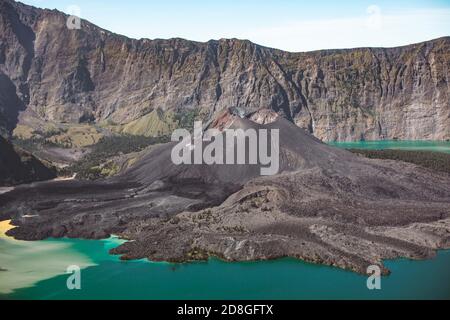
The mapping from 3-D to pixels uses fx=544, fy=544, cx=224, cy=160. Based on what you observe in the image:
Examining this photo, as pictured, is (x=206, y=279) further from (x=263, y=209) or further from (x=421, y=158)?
(x=421, y=158)

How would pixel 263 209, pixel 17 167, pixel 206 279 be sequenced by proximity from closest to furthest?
pixel 206 279, pixel 263 209, pixel 17 167

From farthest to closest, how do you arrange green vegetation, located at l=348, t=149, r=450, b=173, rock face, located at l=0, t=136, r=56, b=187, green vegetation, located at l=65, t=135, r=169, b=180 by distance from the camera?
green vegetation, located at l=65, t=135, r=169, b=180 → green vegetation, located at l=348, t=149, r=450, b=173 → rock face, located at l=0, t=136, r=56, b=187

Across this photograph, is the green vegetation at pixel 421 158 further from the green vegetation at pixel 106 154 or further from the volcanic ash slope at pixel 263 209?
the green vegetation at pixel 106 154

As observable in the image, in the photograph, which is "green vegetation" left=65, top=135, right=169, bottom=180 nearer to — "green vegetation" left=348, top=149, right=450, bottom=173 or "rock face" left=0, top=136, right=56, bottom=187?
"rock face" left=0, top=136, right=56, bottom=187

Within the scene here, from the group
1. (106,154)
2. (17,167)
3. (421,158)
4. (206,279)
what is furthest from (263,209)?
(106,154)

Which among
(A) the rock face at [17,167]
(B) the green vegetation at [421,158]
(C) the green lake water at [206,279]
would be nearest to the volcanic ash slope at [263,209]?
(C) the green lake water at [206,279]

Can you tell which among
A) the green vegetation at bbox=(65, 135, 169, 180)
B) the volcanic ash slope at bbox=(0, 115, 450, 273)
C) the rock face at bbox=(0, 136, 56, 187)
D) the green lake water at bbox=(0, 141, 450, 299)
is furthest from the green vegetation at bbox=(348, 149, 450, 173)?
the rock face at bbox=(0, 136, 56, 187)

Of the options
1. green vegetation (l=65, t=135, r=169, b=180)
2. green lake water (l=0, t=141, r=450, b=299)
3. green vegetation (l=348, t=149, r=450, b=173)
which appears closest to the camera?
green lake water (l=0, t=141, r=450, b=299)
